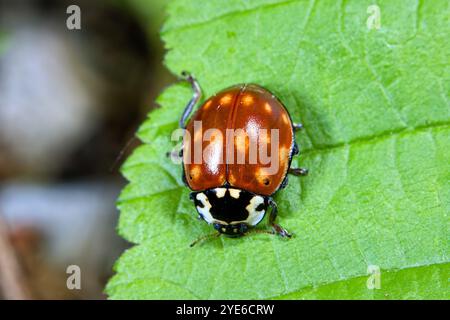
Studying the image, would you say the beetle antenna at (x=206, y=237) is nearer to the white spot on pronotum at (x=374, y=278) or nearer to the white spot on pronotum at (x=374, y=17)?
the white spot on pronotum at (x=374, y=278)

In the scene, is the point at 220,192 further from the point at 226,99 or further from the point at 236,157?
the point at 226,99

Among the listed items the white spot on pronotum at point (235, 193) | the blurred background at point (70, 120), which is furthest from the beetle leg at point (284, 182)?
the blurred background at point (70, 120)

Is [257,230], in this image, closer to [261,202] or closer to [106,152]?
[261,202]

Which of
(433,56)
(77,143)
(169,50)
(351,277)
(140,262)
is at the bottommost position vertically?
(351,277)

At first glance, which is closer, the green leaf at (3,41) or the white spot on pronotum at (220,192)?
the white spot on pronotum at (220,192)

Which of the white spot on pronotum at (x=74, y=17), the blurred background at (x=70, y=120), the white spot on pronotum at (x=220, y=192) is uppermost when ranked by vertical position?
the white spot on pronotum at (x=74, y=17)

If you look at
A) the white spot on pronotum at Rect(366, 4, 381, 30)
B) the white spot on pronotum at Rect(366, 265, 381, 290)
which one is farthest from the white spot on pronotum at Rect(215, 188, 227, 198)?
the white spot on pronotum at Rect(366, 4, 381, 30)
